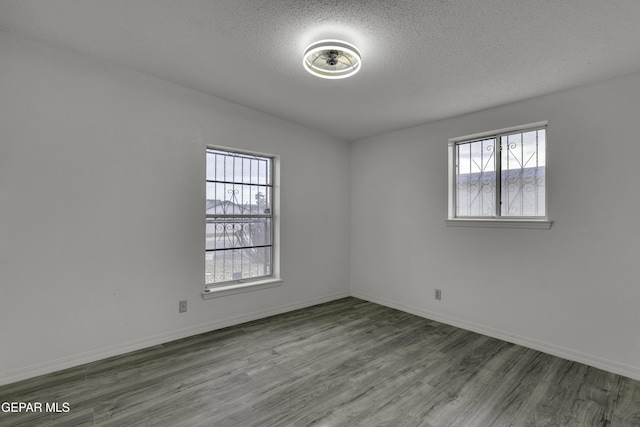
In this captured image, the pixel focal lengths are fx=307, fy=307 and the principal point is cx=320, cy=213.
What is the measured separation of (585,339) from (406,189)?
2.44 m

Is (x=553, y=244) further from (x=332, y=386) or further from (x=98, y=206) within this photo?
(x=98, y=206)

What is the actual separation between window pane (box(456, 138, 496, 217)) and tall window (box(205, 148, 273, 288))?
2470 mm

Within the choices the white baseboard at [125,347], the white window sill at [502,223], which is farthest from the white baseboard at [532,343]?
the white baseboard at [125,347]

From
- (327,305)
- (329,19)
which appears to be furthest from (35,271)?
(327,305)

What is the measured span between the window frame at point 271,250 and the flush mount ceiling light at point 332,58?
1628mm

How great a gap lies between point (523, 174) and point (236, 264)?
3444mm

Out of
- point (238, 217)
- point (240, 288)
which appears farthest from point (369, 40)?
point (240, 288)

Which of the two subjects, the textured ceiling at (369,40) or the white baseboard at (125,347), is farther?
the white baseboard at (125,347)

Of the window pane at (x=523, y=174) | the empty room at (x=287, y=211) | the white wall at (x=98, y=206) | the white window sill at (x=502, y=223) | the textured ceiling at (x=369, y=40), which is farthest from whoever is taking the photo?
the window pane at (x=523, y=174)

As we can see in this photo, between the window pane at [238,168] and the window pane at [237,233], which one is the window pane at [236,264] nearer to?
the window pane at [237,233]

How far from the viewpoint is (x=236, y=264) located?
3818mm

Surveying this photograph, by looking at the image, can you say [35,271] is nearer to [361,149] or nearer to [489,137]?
[361,149]

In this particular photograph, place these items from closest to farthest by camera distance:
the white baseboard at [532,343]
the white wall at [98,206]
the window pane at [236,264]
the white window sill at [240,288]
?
the white wall at [98,206] → the white baseboard at [532,343] → the white window sill at [240,288] → the window pane at [236,264]

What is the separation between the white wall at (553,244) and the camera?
266 cm
